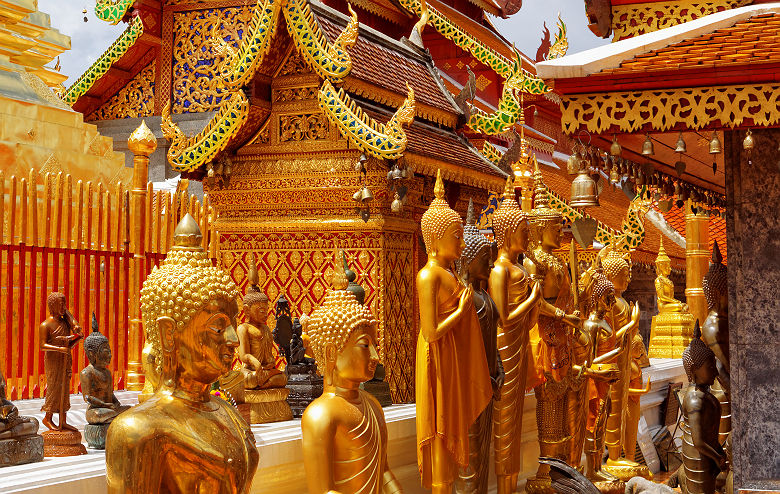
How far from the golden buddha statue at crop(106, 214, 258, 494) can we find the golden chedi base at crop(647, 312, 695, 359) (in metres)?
12.6

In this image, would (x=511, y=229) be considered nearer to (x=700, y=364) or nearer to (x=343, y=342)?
(x=700, y=364)

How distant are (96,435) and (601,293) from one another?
13.7 ft

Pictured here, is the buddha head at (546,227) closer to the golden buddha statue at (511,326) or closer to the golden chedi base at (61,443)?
the golden buddha statue at (511,326)

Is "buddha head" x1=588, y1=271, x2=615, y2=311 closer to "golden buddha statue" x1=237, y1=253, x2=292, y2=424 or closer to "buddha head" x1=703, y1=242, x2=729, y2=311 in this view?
"buddha head" x1=703, y1=242, x2=729, y2=311

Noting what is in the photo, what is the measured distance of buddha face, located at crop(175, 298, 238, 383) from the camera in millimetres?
2873

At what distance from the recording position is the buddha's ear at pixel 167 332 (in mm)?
2859

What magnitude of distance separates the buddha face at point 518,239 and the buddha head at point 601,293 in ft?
5.13

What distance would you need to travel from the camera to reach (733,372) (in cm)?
546

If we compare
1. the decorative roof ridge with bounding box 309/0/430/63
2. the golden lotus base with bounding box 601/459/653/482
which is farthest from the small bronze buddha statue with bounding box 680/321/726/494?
the decorative roof ridge with bounding box 309/0/430/63

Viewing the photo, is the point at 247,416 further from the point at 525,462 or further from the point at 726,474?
the point at 726,474

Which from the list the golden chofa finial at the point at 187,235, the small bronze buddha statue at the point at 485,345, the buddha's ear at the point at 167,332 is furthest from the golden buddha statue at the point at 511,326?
the buddha's ear at the point at 167,332

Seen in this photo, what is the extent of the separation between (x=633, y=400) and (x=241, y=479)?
256 inches

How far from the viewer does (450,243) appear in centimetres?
524

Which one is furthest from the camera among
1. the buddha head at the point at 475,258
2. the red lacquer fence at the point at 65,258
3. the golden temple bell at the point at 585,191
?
Answer: the red lacquer fence at the point at 65,258
